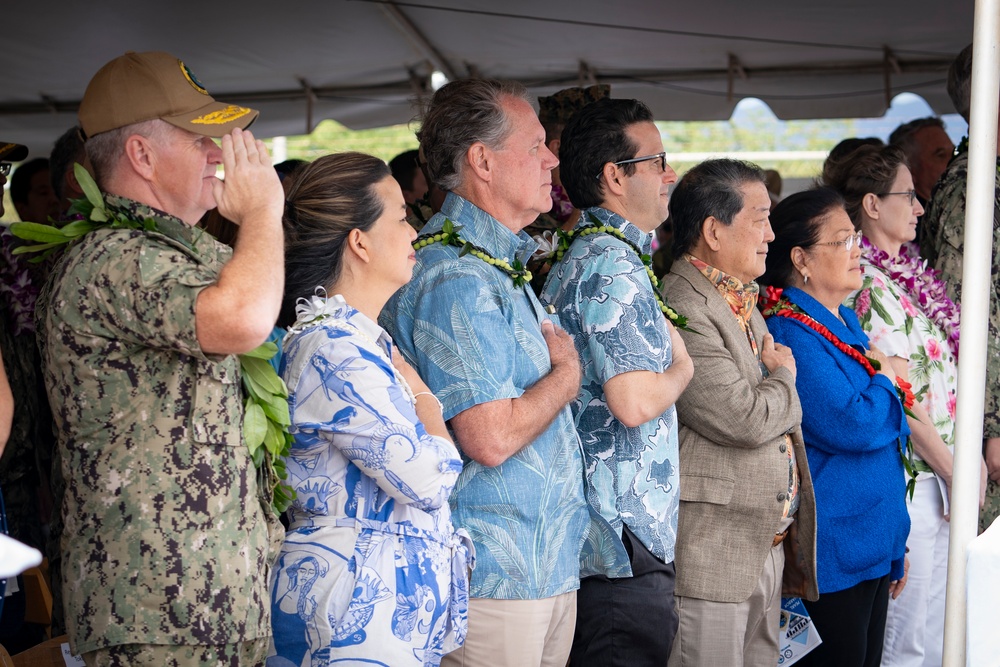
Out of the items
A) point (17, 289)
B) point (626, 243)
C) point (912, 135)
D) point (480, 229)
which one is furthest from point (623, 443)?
point (912, 135)

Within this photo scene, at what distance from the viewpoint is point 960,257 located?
12.9 ft

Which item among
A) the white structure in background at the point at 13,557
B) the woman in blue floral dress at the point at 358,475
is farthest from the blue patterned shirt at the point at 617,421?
the white structure in background at the point at 13,557

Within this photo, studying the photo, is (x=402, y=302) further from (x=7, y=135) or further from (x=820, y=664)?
(x=7, y=135)

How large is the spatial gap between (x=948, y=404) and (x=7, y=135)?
557 cm

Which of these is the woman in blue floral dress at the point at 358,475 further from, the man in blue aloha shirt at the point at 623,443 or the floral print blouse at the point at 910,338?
the floral print blouse at the point at 910,338

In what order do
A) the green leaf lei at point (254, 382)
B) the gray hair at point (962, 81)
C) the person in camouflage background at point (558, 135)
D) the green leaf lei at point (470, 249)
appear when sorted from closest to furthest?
the green leaf lei at point (254, 382), the green leaf lei at point (470, 249), the gray hair at point (962, 81), the person in camouflage background at point (558, 135)

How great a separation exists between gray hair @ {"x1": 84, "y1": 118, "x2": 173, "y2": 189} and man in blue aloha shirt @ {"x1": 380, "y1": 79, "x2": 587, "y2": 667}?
0.73 m

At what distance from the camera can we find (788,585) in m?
3.21

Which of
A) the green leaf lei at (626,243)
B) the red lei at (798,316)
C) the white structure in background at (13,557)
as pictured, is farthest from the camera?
the red lei at (798,316)

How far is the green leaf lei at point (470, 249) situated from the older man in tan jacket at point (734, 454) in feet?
2.10

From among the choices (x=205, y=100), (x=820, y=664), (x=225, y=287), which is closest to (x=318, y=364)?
(x=225, y=287)

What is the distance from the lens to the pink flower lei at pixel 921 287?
379 cm

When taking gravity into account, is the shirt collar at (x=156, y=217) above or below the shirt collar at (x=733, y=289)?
below

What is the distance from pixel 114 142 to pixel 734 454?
1.76 metres
